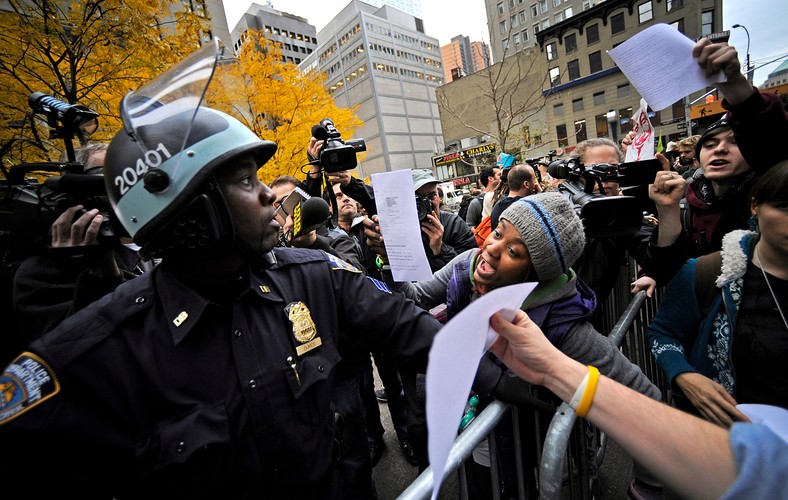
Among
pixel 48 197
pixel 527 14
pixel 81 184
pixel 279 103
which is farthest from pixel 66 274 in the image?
pixel 527 14

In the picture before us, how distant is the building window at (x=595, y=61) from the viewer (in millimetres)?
33094

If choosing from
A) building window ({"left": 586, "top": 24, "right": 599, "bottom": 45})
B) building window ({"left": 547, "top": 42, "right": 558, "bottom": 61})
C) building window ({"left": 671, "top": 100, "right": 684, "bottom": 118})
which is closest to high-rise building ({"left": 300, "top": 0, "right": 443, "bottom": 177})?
building window ({"left": 547, "top": 42, "right": 558, "bottom": 61})

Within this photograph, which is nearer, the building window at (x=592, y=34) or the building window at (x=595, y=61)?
the building window at (x=592, y=34)

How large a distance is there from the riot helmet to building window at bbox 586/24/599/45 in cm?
4257

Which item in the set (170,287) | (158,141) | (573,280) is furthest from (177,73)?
(573,280)

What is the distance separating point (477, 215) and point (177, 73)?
5.93 metres

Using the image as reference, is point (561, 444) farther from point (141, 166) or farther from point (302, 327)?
point (141, 166)

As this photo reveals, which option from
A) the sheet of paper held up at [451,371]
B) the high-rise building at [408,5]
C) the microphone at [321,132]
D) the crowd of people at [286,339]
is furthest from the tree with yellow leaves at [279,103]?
the high-rise building at [408,5]

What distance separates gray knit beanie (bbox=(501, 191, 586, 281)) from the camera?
159 centimetres

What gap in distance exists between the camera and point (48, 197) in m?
1.66

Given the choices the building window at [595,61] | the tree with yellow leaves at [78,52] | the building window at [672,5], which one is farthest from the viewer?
the building window at [595,61]

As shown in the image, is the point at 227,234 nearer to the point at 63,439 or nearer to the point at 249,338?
the point at 249,338

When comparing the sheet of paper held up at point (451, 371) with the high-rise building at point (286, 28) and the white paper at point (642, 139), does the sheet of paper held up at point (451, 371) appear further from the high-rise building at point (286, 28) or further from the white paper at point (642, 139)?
the high-rise building at point (286, 28)

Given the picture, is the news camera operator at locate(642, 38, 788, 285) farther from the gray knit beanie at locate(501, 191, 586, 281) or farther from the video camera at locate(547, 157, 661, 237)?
the gray knit beanie at locate(501, 191, 586, 281)
